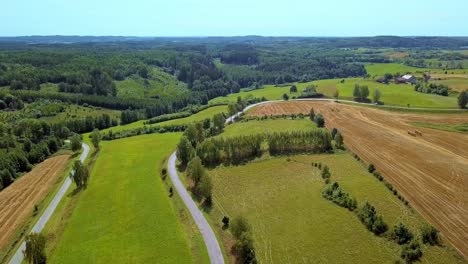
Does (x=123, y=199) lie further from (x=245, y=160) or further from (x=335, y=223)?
(x=335, y=223)

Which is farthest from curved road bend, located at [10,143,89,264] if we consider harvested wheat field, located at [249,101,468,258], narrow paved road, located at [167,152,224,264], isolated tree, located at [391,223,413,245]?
harvested wheat field, located at [249,101,468,258]

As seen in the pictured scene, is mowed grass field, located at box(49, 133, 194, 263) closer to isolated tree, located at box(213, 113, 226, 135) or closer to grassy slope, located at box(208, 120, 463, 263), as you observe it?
grassy slope, located at box(208, 120, 463, 263)

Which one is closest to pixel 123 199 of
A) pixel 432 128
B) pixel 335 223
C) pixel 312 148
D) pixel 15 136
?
pixel 335 223

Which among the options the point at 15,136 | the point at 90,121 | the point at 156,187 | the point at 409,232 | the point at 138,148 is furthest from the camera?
the point at 90,121

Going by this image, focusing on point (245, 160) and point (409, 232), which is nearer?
point (409, 232)

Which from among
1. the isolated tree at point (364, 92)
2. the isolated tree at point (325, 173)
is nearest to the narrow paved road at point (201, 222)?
the isolated tree at point (325, 173)

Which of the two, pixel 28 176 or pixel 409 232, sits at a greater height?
pixel 409 232
